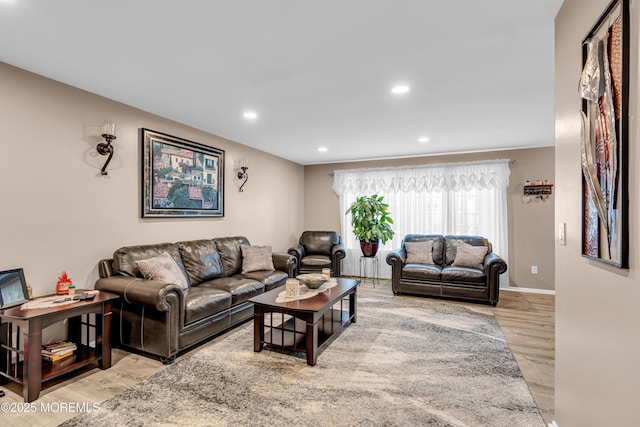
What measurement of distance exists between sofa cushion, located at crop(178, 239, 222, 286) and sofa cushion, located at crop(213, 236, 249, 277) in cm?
10

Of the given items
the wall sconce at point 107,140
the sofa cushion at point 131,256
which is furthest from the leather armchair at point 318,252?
the wall sconce at point 107,140

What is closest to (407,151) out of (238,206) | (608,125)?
(238,206)

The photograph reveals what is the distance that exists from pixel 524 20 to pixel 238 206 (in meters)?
4.19

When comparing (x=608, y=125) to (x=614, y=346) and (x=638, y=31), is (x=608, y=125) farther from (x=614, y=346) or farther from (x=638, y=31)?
(x=614, y=346)

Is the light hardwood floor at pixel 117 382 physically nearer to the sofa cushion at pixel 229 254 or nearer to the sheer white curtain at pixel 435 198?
the sofa cushion at pixel 229 254

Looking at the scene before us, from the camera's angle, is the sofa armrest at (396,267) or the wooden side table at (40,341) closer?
the wooden side table at (40,341)

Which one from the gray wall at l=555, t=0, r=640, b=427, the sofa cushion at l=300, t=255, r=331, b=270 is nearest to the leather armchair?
the sofa cushion at l=300, t=255, r=331, b=270

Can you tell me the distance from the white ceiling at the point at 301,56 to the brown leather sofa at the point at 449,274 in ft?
6.52

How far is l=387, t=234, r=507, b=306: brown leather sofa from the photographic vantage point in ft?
14.6

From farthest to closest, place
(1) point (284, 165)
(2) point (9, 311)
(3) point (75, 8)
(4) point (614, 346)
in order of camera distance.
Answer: (1) point (284, 165) < (2) point (9, 311) < (3) point (75, 8) < (4) point (614, 346)

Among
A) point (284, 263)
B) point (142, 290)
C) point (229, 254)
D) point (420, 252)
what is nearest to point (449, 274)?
point (420, 252)

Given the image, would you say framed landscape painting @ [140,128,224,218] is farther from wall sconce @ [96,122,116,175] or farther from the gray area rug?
the gray area rug

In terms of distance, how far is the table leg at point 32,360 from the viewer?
2.12 m

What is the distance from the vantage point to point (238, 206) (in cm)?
507
